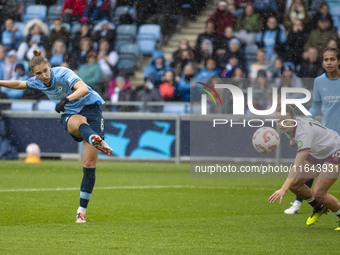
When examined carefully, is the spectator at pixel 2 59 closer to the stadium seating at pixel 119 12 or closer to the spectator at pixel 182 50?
the stadium seating at pixel 119 12

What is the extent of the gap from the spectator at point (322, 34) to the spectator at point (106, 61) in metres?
5.12

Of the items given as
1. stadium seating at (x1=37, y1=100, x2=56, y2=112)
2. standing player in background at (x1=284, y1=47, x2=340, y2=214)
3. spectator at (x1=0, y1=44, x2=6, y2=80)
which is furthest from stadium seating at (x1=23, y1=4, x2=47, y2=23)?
standing player in background at (x1=284, y1=47, x2=340, y2=214)

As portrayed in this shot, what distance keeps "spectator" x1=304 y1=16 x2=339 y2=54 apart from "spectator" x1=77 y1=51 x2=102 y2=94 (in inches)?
204

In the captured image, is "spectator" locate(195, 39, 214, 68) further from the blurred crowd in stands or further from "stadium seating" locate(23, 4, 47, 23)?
"stadium seating" locate(23, 4, 47, 23)

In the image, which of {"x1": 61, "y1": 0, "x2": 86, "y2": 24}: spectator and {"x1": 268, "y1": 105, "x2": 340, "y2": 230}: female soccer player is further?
{"x1": 61, "y1": 0, "x2": 86, "y2": 24}: spectator

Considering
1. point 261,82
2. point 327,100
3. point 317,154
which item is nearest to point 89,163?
point 317,154

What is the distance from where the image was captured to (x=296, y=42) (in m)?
19.2

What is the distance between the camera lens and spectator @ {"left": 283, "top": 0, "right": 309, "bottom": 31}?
19453mm

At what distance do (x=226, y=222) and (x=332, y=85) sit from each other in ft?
6.88

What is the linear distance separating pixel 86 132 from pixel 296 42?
36.5ft

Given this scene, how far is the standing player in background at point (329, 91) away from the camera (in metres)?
9.23

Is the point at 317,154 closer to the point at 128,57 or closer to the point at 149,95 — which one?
the point at 149,95

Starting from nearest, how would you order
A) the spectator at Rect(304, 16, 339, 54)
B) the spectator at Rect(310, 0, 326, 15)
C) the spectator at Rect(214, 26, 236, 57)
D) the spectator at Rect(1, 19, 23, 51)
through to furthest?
the spectator at Rect(304, 16, 339, 54), the spectator at Rect(310, 0, 326, 15), the spectator at Rect(214, 26, 236, 57), the spectator at Rect(1, 19, 23, 51)

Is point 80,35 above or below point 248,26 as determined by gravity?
below
